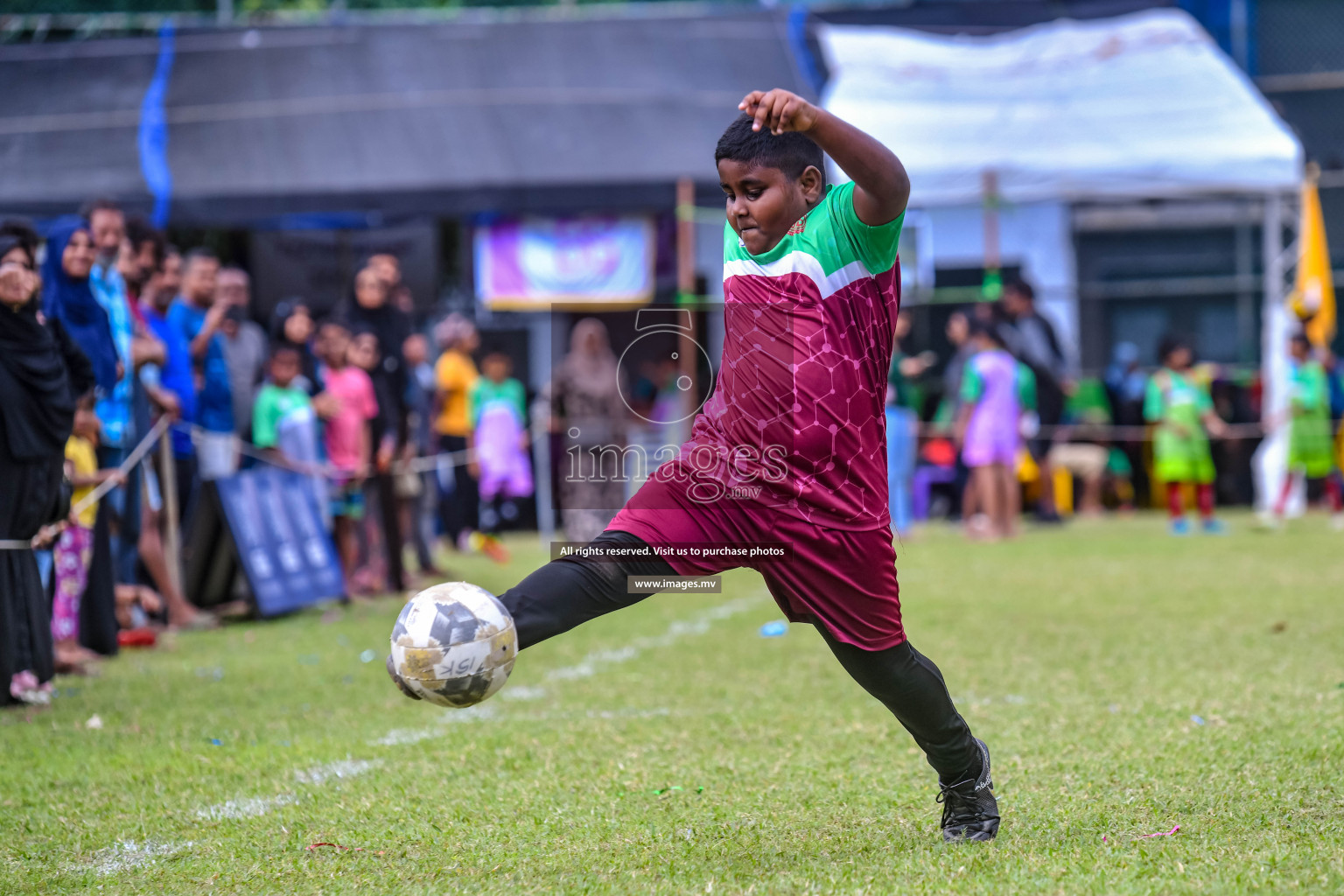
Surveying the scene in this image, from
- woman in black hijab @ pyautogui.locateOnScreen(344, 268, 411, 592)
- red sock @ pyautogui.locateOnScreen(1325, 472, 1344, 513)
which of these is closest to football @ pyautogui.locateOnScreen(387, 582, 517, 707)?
woman in black hijab @ pyautogui.locateOnScreen(344, 268, 411, 592)

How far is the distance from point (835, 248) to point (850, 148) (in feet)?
1.22

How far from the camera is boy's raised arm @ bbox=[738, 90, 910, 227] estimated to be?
3.11 meters

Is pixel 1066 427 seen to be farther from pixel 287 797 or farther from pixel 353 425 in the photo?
pixel 287 797

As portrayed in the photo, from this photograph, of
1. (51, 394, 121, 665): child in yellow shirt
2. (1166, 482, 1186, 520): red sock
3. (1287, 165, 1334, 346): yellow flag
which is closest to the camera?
(51, 394, 121, 665): child in yellow shirt

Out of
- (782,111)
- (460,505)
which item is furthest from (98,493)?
(460,505)

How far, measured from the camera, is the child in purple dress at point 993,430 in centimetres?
1403

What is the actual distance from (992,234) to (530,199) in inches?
216

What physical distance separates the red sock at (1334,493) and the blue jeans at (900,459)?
16.5ft

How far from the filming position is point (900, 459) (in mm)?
14266

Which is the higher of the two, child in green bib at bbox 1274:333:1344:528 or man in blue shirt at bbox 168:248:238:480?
man in blue shirt at bbox 168:248:238:480

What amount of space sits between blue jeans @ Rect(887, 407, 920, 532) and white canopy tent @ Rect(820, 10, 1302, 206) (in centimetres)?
314

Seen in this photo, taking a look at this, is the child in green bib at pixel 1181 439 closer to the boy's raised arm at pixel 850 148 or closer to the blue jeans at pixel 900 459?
the blue jeans at pixel 900 459

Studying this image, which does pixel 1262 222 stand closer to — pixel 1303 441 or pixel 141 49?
pixel 1303 441

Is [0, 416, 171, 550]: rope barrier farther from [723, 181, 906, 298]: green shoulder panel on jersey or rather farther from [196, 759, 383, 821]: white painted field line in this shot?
[723, 181, 906, 298]: green shoulder panel on jersey
